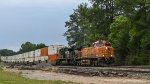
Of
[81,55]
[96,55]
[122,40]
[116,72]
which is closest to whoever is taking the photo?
[116,72]

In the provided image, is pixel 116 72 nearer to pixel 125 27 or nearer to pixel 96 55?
pixel 96 55

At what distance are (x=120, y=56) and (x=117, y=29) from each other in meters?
5.12

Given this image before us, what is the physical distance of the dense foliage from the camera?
5594 centimetres

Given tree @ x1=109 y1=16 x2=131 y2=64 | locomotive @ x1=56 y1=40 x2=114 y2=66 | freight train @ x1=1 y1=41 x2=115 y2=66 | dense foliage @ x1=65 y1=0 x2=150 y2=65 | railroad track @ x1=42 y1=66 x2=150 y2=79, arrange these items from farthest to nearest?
tree @ x1=109 y1=16 x2=131 y2=64 → dense foliage @ x1=65 y1=0 x2=150 y2=65 → freight train @ x1=1 y1=41 x2=115 y2=66 → locomotive @ x1=56 y1=40 x2=114 y2=66 → railroad track @ x1=42 y1=66 x2=150 y2=79

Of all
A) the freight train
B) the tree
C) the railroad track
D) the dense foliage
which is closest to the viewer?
the railroad track

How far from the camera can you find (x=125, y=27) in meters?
63.5

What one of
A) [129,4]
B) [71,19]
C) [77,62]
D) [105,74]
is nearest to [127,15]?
[129,4]

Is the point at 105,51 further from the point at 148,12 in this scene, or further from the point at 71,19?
the point at 71,19

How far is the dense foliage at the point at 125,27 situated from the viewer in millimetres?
55938

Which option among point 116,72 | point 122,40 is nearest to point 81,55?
point 122,40

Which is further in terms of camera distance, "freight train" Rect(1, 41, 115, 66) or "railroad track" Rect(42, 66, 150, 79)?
"freight train" Rect(1, 41, 115, 66)

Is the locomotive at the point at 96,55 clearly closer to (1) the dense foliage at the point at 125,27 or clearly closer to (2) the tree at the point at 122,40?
(1) the dense foliage at the point at 125,27

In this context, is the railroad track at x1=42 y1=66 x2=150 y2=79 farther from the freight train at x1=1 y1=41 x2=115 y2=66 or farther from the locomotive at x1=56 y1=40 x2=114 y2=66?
the freight train at x1=1 y1=41 x2=115 y2=66

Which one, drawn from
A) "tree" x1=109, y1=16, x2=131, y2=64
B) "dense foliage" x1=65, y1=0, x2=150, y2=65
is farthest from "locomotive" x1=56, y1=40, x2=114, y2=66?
"tree" x1=109, y1=16, x2=131, y2=64
